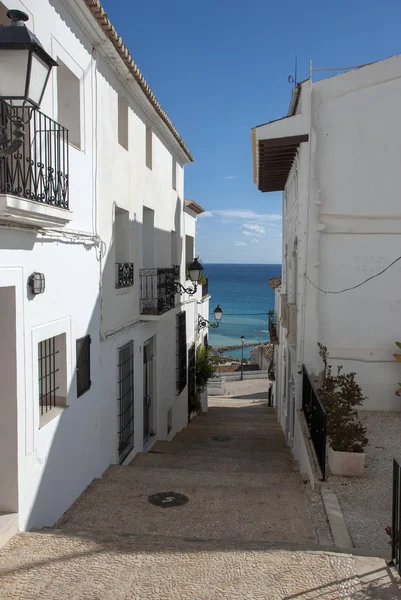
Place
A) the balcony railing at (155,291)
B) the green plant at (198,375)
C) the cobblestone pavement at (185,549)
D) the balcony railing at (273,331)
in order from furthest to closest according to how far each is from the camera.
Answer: the balcony railing at (273,331)
the green plant at (198,375)
the balcony railing at (155,291)
the cobblestone pavement at (185,549)

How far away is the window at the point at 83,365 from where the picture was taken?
7.50 m

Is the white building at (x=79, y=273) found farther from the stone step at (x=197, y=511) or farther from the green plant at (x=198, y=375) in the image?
the green plant at (x=198, y=375)

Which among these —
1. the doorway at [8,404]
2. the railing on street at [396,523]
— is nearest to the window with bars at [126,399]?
the doorway at [8,404]

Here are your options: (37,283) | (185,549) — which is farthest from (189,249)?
(185,549)

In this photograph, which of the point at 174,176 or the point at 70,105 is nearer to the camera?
the point at 70,105

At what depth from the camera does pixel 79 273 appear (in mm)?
7484

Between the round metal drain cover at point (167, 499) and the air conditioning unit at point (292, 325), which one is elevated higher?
the air conditioning unit at point (292, 325)

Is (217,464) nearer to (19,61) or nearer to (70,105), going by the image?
(70,105)

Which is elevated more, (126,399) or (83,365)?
(83,365)

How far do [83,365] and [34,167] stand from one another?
3126 millimetres

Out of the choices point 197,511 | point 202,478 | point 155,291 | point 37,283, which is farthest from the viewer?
point 155,291

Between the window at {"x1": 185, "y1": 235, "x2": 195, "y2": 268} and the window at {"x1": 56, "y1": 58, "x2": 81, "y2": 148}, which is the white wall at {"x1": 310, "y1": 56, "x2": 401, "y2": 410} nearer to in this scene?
the window at {"x1": 56, "y1": 58, "x2": 81, "y2": 148}

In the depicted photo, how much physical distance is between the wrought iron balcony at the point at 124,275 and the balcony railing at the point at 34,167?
10.1 feet

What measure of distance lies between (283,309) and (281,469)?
16.1 ft
